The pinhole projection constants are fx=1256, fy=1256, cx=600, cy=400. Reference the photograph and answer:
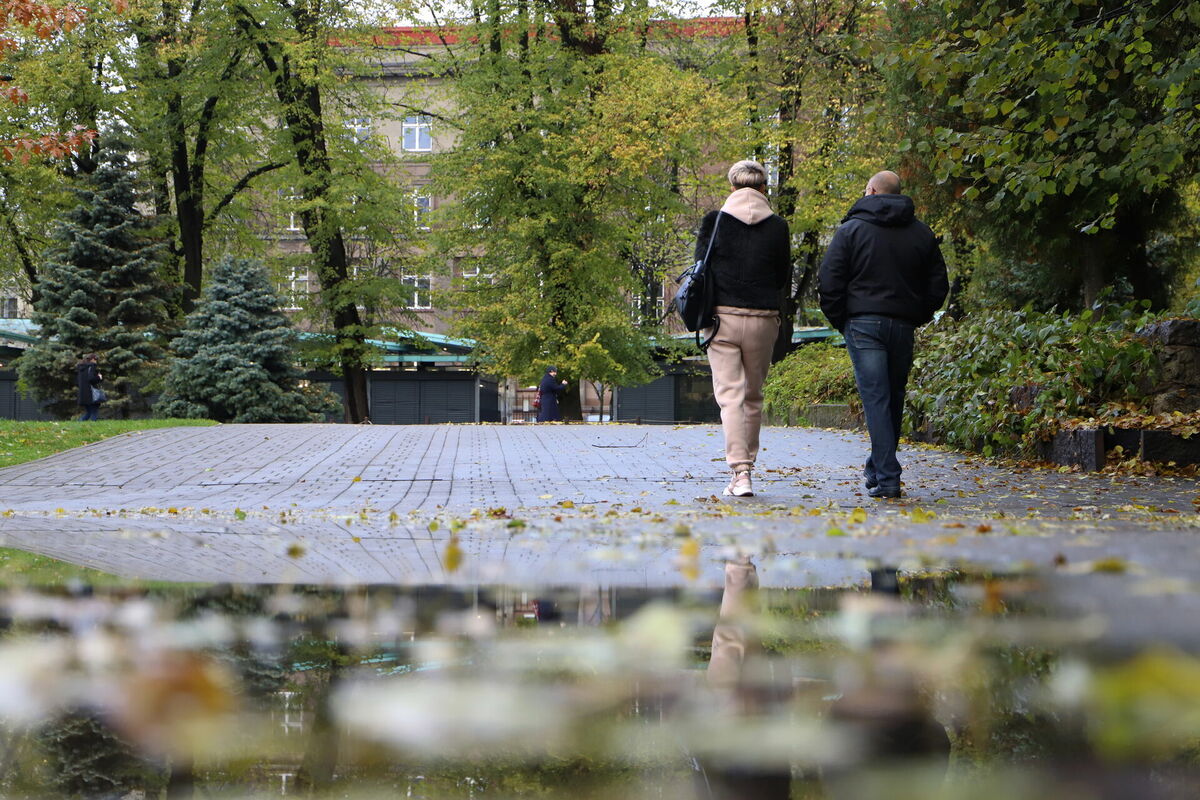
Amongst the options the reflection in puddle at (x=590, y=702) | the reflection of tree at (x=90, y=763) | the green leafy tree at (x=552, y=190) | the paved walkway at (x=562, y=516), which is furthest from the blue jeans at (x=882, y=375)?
the green leafy tree at (x=552, y=190)

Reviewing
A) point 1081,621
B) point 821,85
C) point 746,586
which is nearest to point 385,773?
point 1081,621

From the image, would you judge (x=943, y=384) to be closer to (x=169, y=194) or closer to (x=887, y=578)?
(x=887, y=578)

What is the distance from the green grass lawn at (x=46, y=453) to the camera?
4.64 m

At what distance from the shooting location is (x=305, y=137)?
34938 mm

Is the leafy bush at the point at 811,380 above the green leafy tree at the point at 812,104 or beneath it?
beneath

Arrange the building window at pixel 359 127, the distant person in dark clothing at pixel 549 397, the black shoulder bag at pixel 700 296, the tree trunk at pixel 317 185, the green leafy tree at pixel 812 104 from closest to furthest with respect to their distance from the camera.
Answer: the black shoulder bag at pixel 700 296
the green leafy tree at pixel 812 104
the distant person in dark clothing at pixel 549 397
the tree trunk at pixel 317 185
the building window at pixel 359 127

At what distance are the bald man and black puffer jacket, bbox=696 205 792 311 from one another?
43 cm

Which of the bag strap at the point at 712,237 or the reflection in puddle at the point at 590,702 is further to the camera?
the bag strap at the point at 712,237

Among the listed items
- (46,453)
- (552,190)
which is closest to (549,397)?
(552,190)

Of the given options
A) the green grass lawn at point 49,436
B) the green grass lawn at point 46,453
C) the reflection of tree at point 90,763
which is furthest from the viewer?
the green grass lawn at point 49,436

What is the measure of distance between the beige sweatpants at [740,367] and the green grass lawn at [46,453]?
4.68 metres

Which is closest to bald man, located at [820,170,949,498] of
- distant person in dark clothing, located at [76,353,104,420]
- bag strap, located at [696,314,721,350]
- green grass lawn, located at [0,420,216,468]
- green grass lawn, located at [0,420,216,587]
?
bag strap, located at [696,314,721,350]

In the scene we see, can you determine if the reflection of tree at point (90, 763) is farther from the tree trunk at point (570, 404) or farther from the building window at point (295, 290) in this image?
the building window at point (295, 290)

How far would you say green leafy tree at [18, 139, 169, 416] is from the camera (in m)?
32.8
